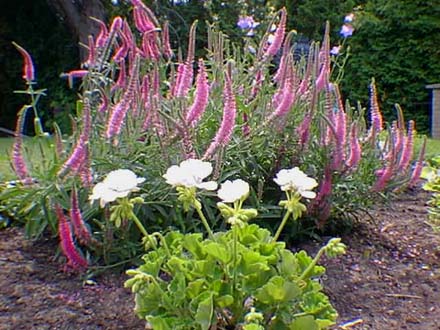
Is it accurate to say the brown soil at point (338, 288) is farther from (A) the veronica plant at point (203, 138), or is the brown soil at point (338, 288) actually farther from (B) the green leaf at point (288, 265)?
(B) the green leaf at point (288, 265)

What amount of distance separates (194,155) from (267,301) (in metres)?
0.85

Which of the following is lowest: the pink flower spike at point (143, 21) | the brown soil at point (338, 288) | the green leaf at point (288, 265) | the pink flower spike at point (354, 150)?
the brown soil at point (338, 288)

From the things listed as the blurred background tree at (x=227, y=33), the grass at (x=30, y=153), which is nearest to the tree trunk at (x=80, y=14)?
the blurred background tree at (x=227, y=33)

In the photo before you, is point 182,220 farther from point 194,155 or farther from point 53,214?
point 53,214

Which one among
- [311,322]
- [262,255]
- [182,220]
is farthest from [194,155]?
[311,322]

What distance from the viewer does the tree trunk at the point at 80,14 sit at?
11039mm

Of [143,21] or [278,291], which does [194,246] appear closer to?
[278,291]

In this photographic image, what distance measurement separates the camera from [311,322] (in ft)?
4.85

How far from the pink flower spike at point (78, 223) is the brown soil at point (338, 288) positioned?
0.51 feet

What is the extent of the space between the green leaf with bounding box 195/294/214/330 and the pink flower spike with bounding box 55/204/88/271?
777mm

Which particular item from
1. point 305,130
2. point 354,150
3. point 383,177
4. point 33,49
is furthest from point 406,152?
point 33,49

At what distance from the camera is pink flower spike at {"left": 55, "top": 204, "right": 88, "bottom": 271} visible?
204cm

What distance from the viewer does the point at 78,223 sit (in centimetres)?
206

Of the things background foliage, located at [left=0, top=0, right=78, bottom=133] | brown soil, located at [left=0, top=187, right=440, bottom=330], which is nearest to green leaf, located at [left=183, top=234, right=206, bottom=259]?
brown soil, located at [left=0, top=187, right=440, bottom=330]
